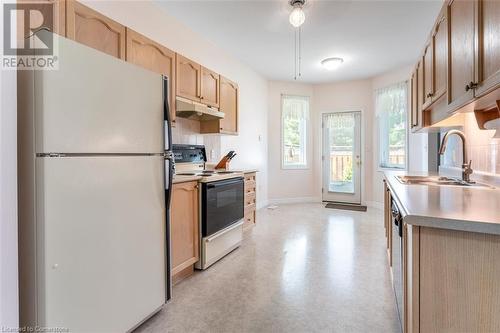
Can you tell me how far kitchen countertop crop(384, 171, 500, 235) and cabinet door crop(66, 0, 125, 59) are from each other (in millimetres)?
2169

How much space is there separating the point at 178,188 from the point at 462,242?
6.17 feet

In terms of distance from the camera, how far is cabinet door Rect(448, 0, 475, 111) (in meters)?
1.27

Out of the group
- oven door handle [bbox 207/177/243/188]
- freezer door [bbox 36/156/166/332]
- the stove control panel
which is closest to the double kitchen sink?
oven door handle [bbox 207/177/243/188]

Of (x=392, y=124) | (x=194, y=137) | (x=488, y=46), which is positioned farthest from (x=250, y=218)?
(x=392, y=124)

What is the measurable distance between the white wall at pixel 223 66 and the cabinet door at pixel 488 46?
2597 millimetres

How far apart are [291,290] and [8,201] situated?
1.93 meters

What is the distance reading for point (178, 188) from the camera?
87.7 inches

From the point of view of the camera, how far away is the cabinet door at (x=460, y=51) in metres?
1.27

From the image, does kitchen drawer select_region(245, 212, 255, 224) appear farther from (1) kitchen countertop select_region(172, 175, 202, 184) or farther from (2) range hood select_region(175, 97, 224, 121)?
(2) range hood select_region(175, 97, 224, 121)

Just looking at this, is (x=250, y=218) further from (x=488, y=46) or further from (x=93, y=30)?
(x=488, y=46)

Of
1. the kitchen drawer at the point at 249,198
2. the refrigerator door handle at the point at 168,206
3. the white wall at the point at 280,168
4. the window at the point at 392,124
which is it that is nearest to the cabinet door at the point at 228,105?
the kitchen drawer at the point at 249,198

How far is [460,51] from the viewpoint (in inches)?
56.1

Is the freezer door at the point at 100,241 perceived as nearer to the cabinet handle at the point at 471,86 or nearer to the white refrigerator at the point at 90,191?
the white refrigerator at the point at 90,191

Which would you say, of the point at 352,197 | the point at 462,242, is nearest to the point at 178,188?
the point at 462,242
